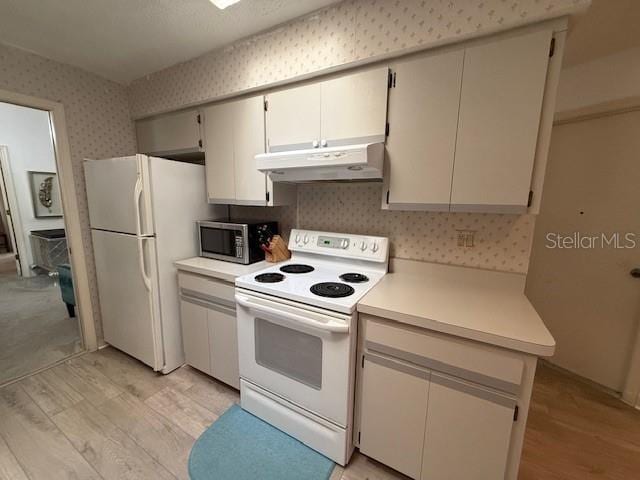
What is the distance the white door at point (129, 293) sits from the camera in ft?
6.50

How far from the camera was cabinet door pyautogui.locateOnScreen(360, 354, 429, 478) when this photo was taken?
4.03ft

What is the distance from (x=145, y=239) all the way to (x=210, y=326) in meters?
0.79

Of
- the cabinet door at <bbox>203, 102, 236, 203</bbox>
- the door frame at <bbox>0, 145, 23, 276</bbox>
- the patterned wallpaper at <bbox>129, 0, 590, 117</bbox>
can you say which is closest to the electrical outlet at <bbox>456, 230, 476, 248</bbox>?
the patterned wallpaper at <bbox>129, 0, 590, 117</bbox>

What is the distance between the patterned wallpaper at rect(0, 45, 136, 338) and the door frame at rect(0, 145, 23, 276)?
10.6ft

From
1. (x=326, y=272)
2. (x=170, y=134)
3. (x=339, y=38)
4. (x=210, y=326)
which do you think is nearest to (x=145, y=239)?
(x=210, y=326)

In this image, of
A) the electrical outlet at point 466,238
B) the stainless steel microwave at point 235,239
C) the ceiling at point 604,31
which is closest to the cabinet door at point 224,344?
the stainless steel microwave at point 235,239

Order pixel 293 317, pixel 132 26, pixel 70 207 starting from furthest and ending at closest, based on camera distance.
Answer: pixel 70 207 → pixel 132 26 → pixel 293 317

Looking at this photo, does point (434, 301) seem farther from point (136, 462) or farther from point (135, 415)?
point (135, 415)

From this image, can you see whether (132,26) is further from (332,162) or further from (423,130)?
(423,130)

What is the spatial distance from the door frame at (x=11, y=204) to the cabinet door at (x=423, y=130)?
5872 mm

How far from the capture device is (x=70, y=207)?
2.23 m

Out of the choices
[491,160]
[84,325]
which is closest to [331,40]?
[491,160]

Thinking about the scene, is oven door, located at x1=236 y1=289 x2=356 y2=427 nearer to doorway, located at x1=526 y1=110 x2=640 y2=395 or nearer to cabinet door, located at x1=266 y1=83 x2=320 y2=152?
cabinet door, located at x1=266 y1=83 x2=320 y2=152

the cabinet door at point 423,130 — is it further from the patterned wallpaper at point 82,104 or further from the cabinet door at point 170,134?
the patterned wallpaper at point 82,104
